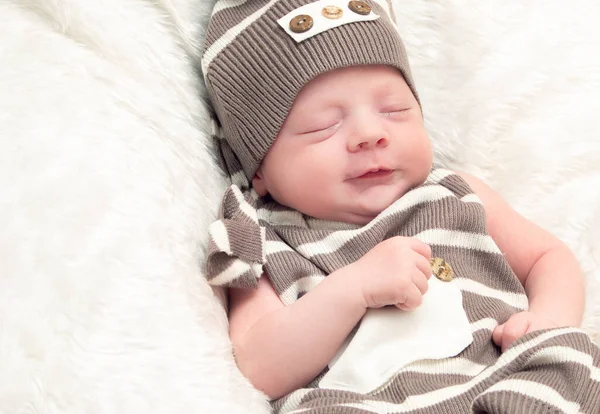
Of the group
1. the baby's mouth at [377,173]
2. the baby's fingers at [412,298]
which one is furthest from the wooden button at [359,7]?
the baby's fingers at [412,298]

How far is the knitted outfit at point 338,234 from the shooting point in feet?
3.24

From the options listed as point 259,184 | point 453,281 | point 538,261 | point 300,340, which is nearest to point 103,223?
point 300,340

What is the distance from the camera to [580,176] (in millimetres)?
1405

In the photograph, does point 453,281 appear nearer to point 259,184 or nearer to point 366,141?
point 366,141

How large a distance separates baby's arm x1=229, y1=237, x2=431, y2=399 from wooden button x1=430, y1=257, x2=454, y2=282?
0.06 meters

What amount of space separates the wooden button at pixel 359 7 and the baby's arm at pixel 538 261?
0.37 metres

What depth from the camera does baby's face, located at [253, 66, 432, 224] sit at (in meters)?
1.19

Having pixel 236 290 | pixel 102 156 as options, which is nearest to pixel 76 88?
pixel 102 156

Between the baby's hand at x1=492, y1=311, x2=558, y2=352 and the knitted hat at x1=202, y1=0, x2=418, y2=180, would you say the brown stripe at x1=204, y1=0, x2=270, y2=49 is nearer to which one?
the knitted hat at x1=202, y1=0, x2=418, y2=180

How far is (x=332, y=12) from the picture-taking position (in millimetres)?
1230

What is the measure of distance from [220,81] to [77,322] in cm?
54

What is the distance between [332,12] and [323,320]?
496 millimetres

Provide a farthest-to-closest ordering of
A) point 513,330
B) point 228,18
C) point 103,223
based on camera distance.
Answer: point 228,18 → point 513,330 → point 103,223

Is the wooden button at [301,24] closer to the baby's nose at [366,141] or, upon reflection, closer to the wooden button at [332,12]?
the wooden button at [332,12]
